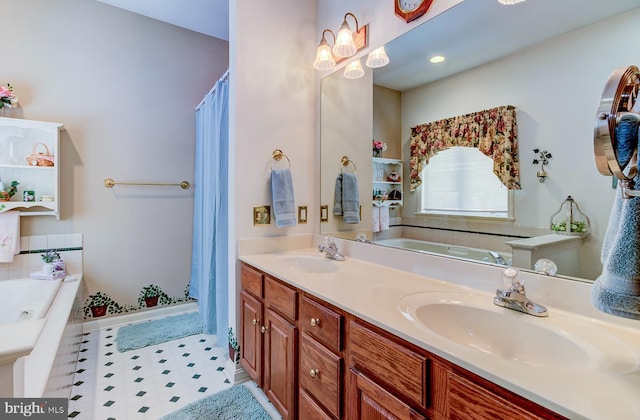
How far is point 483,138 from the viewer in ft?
4.02

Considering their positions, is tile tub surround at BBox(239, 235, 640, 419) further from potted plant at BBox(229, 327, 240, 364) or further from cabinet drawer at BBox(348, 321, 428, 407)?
potted plant at BBox(229, 327, 240, 364)

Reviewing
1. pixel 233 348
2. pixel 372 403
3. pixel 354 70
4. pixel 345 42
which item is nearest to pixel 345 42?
pixel 345 42

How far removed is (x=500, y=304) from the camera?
3.25ft

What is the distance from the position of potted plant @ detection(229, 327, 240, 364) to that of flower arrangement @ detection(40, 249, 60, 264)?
1.60 meters

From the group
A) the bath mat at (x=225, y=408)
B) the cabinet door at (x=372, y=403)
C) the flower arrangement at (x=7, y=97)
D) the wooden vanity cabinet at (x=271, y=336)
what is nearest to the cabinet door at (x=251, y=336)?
the wooden vanity cabinet at (x=271, y=336)

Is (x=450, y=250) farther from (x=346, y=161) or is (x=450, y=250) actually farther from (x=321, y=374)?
(x=346, y=161)

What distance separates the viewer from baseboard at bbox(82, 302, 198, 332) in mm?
2560

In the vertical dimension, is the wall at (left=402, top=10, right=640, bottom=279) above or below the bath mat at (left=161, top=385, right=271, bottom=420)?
above

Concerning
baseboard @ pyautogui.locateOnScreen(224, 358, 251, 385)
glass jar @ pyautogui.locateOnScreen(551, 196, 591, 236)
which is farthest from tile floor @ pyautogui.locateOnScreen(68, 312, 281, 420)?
glass jar @ pyautogui.locateOnScreen(551, 196, 591, 236)

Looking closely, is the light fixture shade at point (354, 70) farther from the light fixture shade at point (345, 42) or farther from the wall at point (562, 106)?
the wall at point (562, 106)

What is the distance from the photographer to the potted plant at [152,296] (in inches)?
109

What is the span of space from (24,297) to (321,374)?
233cm

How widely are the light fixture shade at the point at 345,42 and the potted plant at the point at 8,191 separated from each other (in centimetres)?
255

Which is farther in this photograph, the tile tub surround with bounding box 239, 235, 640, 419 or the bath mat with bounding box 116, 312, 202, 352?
the bath mat with bounding box 116, 312, 202, 352
